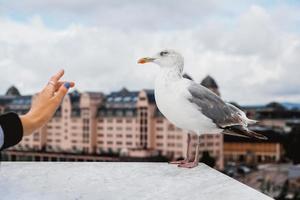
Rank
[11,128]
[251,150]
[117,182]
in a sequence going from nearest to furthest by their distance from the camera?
[11,128] → [117,182] → [251,150]

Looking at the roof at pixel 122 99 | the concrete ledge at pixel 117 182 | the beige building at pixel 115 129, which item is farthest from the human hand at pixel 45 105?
the roof at pixel 122 99

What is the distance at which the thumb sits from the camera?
101cm

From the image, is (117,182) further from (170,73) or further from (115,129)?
(115,129)

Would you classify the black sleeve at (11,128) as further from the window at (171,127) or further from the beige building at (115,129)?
the window at (171,127)

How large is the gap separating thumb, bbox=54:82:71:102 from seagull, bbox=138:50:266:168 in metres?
0.31

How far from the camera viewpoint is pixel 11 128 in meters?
0.93

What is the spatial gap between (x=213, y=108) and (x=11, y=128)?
61 centimetres

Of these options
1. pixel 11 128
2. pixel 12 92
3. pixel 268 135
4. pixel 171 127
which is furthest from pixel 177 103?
pixel 12 92

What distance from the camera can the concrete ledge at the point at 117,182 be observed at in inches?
42.2

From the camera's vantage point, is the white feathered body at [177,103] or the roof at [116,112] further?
the roof at [116,112]

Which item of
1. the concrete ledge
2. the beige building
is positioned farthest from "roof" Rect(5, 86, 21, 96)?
the concrete ledge

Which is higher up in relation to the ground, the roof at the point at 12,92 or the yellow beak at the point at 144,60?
the roof at the point at 12,92

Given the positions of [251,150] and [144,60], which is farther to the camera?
[251,150]

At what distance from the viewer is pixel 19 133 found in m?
0.94
